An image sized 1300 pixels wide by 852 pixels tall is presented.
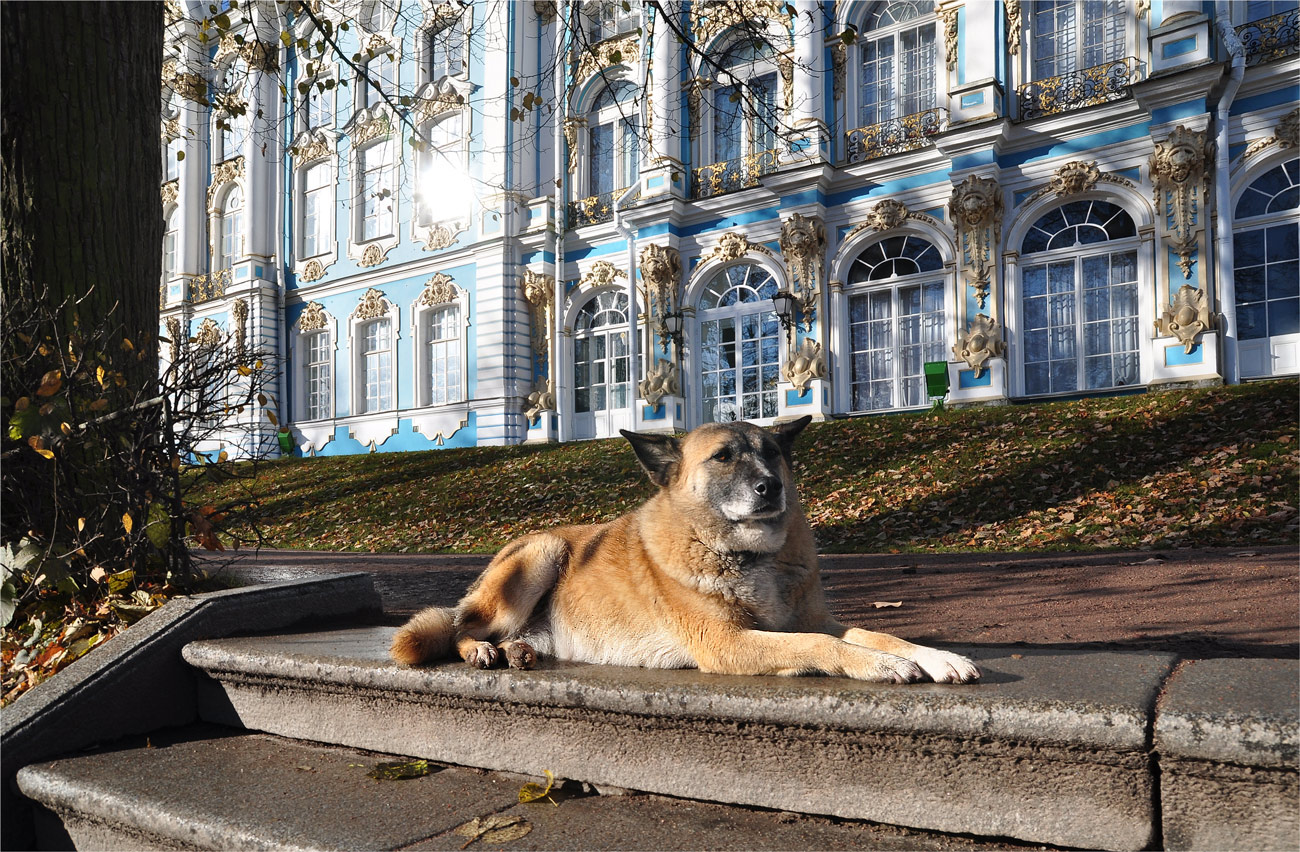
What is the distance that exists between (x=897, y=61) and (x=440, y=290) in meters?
13.3

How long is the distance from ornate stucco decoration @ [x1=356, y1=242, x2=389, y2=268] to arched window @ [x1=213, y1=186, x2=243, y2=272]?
22.0ft

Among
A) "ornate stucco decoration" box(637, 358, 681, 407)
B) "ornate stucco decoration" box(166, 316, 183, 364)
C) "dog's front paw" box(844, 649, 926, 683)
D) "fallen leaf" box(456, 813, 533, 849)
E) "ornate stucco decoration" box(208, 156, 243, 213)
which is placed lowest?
"fallen leaf" box(456, 813, 533, 849)

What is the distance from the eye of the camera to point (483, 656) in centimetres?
281

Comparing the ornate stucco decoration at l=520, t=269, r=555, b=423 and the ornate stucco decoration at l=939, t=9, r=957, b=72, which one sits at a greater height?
the ornate stucco decoration at l=939, t=9, r=957, b=72

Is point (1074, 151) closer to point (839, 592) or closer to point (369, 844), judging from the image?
point (839, 592)

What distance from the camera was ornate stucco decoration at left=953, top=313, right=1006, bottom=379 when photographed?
16.3 m

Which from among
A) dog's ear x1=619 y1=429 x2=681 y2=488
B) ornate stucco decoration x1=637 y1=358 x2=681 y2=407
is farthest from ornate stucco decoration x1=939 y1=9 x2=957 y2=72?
dog's ear x1=619 y1=429 x2=681 y2=488

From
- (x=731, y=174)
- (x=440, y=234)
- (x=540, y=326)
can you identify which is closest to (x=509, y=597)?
(x=731, y=174)

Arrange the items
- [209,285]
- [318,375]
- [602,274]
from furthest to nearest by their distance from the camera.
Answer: [209,285] → [318,375] → [602,274]

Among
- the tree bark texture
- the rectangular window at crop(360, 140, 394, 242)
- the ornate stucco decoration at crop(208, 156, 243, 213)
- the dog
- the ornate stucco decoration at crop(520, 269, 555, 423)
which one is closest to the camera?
the dog

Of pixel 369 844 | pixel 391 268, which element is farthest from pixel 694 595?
pixel 391 268

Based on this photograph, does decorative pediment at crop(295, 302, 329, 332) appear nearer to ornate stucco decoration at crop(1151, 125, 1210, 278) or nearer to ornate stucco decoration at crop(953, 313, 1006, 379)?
ornate stucco decoration at crop(953, 313, 1006, 379)

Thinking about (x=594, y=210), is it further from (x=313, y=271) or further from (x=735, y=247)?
(x=313, y=271)

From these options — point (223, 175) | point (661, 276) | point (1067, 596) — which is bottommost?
point (1067, 596)
